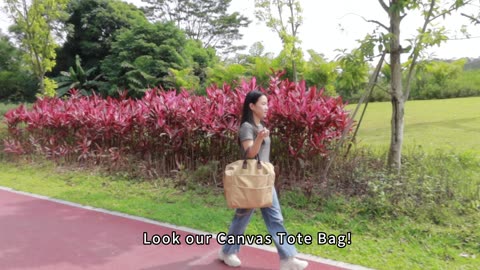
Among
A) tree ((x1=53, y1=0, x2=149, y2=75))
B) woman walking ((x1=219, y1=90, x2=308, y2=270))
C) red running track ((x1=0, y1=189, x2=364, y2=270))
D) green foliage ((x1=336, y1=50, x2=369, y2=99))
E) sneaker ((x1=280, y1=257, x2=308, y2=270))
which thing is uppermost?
tree ((x1=53, y1=0, x2=149, y2=75))

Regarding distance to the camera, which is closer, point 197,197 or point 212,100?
point 197,197

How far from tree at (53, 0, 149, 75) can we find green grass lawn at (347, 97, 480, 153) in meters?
17.1

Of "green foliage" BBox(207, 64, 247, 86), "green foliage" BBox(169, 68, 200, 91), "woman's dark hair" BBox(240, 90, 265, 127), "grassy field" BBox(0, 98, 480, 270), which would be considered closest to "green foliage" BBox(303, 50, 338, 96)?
"green foliage" BBox(207, 64, 247, 86)

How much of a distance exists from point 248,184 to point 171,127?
12.9 feet

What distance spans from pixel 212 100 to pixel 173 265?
11.1 ft

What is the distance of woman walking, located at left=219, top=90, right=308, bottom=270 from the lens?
3.19 metres

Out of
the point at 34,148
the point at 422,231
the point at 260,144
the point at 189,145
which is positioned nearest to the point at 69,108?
the point at 34,148

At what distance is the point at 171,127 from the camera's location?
6.85 metres

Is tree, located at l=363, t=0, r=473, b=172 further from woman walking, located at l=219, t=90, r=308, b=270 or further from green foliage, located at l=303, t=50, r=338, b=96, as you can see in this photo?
green foliage, located at l=303, t=50, r=338, b=96

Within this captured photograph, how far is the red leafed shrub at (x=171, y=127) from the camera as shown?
18.5 ft

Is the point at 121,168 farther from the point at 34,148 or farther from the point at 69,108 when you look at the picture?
the point at 34,148

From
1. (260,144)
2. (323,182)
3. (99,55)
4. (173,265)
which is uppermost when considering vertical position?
(99,55)

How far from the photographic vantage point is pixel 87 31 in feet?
81.8

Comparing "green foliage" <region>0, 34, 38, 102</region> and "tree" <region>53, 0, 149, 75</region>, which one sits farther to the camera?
"green foliage" <region>0, 34, 38, 102</region>
